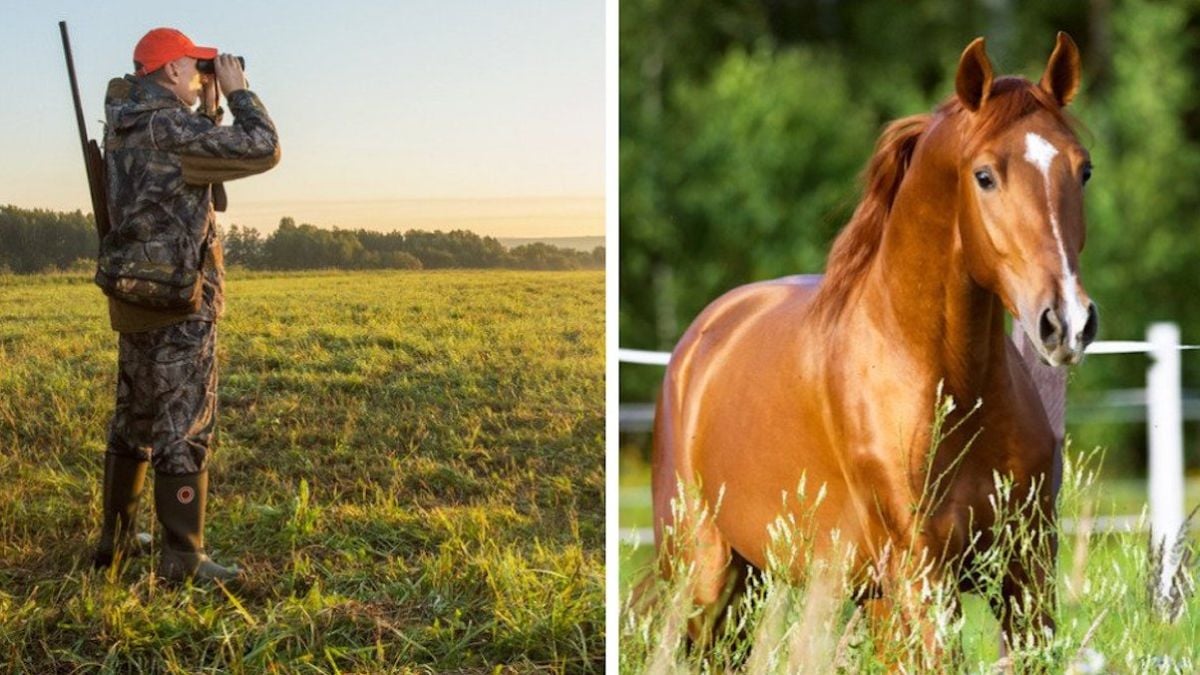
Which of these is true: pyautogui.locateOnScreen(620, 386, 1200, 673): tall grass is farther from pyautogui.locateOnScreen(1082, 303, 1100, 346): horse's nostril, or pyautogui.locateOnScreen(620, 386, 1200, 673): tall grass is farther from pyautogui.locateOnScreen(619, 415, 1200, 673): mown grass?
pyautogui.locateOnScreen(1082, 303, 1100, 346): horse's nostril

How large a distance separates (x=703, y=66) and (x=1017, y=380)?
446 centimetres

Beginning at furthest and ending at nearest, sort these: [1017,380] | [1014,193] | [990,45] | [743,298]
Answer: [990,45] → [743,298] → [1017,380] → [1014,193]

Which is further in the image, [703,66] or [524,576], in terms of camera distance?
[703,66]

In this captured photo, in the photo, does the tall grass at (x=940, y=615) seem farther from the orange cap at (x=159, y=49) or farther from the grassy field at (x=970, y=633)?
the orange cap at (x=159, y=49)

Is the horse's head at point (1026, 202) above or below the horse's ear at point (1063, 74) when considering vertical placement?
below

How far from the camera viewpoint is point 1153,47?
278 inches

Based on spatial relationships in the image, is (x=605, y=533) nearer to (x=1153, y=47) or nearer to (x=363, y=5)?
(x=363, y=5)

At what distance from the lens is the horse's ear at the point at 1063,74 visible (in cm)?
322

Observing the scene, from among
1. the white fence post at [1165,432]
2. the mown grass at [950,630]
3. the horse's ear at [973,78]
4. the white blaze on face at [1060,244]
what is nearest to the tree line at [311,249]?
the mown grass at [950,630]

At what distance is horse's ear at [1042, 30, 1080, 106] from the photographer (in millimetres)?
3217

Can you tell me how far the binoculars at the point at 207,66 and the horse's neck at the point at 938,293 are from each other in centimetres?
156

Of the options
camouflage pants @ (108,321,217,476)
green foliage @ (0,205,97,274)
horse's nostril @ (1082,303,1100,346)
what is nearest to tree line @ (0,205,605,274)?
green foliage @ (0,205,97,274)

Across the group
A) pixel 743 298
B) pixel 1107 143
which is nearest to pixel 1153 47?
pixel 1107 143

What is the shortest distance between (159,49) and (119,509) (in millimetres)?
1074
